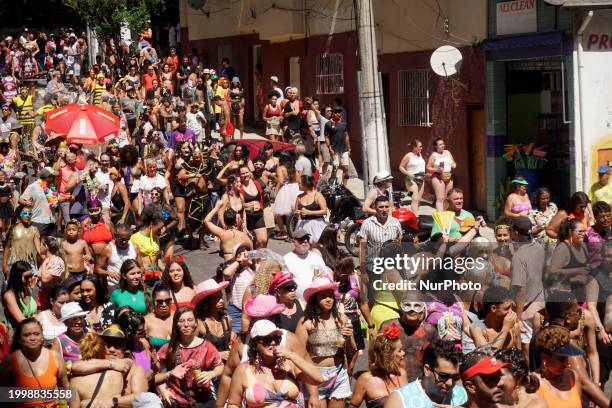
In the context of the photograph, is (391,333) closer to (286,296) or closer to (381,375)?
(381,375)

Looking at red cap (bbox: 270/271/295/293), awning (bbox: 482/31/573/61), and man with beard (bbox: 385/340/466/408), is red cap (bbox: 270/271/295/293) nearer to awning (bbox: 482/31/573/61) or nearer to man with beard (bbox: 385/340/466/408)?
man with beard (bbox: 385/340/466/408)

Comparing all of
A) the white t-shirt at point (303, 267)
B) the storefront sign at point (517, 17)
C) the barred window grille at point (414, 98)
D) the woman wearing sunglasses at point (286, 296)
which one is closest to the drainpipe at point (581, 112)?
the storefront sign at point (517, 17)

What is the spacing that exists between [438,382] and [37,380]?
2.98 metres

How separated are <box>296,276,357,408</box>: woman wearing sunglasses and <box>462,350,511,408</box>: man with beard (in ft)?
6.95

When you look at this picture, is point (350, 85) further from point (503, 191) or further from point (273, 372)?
point (273, 372)

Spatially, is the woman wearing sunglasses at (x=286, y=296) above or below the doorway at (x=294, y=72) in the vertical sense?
below

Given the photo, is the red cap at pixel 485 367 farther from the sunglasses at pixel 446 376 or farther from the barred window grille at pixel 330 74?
the barred window grille at pixel 330 74

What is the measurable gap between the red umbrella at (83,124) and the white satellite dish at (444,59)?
596 centimetres

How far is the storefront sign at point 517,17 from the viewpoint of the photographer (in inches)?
776

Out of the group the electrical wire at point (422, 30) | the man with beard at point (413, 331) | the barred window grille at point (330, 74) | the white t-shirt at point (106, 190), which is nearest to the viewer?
the man with beard at point (413, 331)

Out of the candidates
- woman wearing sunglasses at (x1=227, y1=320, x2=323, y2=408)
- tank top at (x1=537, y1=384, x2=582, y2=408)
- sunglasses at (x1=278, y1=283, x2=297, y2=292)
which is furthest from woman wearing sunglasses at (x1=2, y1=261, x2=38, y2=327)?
tank top at (x1=537, y1=384, x2=582, y2=408)

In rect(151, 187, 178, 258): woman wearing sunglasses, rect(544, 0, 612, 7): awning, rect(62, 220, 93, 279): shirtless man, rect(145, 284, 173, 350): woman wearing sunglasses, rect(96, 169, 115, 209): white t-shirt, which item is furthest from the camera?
rect(96, 169, 115, 209): white t-shirt

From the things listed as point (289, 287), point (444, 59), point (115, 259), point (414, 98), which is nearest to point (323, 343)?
point (289, 287)

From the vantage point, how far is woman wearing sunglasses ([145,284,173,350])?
32.5 ft
